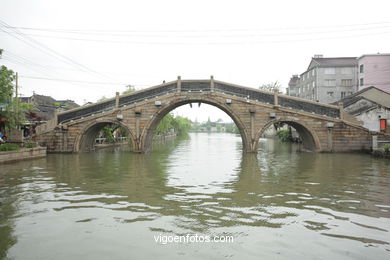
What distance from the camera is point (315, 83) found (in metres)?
43.7

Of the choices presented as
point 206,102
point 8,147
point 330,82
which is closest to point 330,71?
point 330,82

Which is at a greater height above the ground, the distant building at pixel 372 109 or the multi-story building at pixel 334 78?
the multi-story building at pixel 334 78

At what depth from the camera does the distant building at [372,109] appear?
2431 centimetres

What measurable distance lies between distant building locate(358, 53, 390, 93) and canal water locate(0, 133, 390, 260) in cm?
3224

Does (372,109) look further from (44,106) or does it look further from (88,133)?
(44,106)

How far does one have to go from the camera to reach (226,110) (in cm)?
2412

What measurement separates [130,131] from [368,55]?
3265cm

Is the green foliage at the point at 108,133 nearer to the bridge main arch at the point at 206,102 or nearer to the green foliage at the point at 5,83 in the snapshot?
the bridge main arch at the point at 206,102

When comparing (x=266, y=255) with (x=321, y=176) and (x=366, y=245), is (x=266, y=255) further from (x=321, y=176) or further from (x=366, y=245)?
(x=321, y=176)

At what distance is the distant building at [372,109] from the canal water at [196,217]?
590 inches

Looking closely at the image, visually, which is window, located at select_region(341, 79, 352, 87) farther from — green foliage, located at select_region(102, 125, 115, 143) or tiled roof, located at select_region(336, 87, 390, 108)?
green foliage, located at select_region(102, 125, 115, 143)

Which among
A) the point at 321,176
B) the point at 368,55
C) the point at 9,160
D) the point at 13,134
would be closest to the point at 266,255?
the point at 321,176

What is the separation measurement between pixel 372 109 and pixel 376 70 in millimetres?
17159

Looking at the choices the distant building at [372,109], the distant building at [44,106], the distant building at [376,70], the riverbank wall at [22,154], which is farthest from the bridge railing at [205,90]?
the distant building at [376,70]
